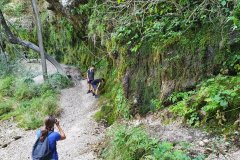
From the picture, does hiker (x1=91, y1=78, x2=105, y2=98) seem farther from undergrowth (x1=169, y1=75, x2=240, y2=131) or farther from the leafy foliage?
undergrowth (x1=169, y1=75, x2=240, y2=131)

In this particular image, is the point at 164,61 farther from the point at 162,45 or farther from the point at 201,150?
the point at 201,150

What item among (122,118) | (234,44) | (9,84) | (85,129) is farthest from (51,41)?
(234,44)

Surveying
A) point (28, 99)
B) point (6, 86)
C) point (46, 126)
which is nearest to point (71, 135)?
point (46, 126)

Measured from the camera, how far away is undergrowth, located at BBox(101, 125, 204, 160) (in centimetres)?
441

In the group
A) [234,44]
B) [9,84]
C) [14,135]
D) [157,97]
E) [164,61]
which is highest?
[234,44]

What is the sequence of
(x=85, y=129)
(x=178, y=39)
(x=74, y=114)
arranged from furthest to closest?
(x=74, y=114) → (x=85, y=129) → (x=178, y=39)

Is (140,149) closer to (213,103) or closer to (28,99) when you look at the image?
(213,103)

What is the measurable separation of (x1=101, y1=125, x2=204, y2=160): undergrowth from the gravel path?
117cm

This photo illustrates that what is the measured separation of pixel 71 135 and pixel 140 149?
13.9 feet

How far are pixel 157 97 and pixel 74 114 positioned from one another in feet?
16.9

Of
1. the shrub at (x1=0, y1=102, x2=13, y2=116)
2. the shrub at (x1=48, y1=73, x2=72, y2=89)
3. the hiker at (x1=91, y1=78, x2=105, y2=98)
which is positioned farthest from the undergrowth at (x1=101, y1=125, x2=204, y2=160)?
the shrub at (x1=48, y1=73, x2=72, y2=89)

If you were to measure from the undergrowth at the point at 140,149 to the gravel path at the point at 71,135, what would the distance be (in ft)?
3.85

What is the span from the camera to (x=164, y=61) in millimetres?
6930

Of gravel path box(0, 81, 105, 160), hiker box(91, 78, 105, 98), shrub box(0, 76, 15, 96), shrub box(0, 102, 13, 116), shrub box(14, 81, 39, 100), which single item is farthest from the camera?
shrub box(0, 76, 15, 96)
